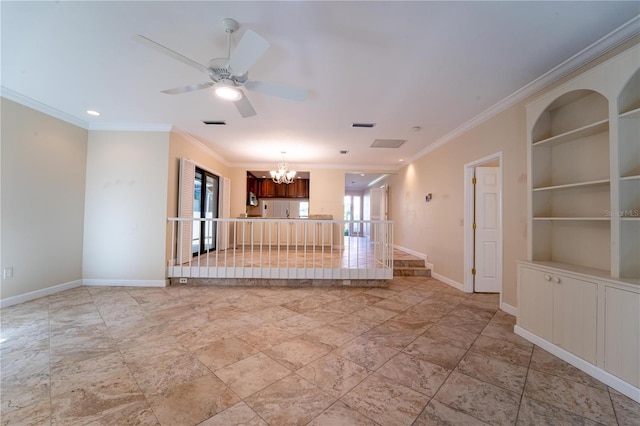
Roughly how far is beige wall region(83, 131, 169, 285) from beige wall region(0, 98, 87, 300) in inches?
6.5

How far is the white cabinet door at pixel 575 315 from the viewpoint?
193 cm

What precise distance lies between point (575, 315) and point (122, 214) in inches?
235

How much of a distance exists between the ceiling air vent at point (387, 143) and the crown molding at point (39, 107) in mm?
5107

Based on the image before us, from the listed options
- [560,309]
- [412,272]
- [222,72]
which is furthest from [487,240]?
[222,72]

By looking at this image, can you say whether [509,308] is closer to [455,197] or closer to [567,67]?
[455,197]

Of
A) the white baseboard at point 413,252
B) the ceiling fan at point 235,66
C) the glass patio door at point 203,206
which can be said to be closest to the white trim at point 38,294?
the glass patio door at point 203,206

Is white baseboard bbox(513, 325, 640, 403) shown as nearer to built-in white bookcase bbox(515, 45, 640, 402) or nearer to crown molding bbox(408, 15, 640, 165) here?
built-in white bookcase bbox(515, 45, 640, 402)

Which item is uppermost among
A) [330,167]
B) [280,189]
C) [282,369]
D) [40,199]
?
[330,167]

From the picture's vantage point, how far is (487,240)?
3918 mm

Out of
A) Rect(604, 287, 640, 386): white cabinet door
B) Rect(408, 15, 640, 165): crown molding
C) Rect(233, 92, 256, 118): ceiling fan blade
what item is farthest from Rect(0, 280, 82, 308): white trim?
Rect(408, 15, 640, 165): crown molding

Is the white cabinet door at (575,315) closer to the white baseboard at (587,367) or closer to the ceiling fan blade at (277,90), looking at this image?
the white baseboard at (587,367)

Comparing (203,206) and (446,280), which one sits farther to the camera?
(203,206)

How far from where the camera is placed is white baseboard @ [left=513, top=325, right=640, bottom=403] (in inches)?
66.1

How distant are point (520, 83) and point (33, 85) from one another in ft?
18.8
